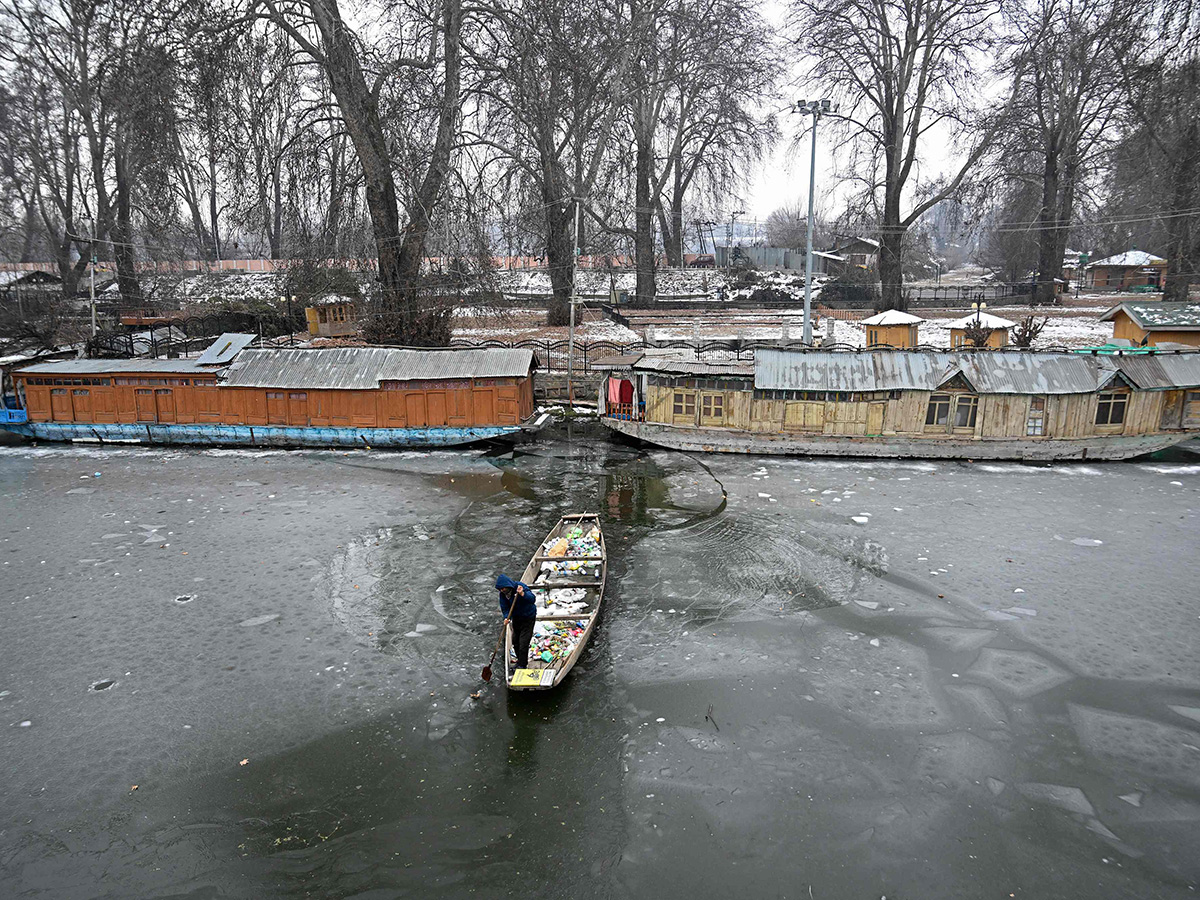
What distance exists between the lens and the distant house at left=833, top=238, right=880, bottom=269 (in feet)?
184

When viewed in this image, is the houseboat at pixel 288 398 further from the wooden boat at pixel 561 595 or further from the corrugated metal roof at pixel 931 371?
the wooden boat at pixel 561 595

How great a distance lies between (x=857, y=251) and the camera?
192 ft

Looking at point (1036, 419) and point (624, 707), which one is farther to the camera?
point (1036, 419)

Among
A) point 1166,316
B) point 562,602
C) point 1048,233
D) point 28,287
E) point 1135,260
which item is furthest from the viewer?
point 1135,260

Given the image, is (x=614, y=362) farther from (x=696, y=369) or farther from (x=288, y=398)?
(x=288, y=398)

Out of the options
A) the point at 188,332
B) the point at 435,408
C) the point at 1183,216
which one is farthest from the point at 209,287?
the point at 1183,216

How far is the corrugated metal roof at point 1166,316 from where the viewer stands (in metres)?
26.1

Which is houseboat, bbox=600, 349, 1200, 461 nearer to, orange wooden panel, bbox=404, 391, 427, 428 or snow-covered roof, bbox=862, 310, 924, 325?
orange wooden panel, bbox=404, 391, 427, 428

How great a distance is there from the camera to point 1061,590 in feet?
44.8

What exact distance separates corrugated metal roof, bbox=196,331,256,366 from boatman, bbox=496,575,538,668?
19.7 metres

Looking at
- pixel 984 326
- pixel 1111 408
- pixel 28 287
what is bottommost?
pixel 1111 408

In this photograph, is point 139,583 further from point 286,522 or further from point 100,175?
point 100,175

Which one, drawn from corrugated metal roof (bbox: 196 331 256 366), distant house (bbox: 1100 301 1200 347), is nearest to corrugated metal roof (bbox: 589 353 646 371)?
A: corrugated metal roof (bbox: 196 331 256 366)

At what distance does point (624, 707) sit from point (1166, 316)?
2691 centimetres
